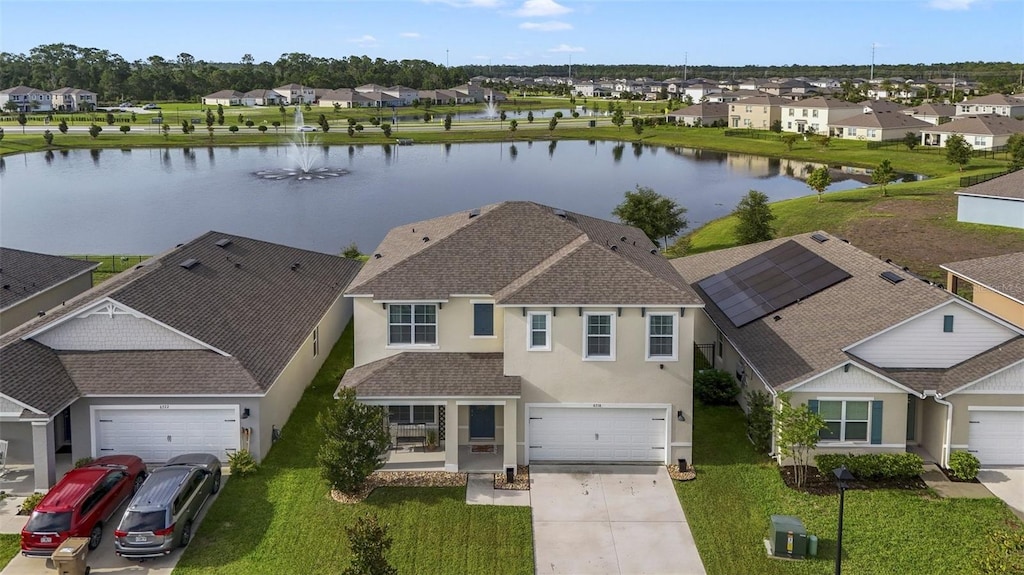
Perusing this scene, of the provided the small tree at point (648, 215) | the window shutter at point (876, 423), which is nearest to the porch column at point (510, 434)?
the window shutter at point (876, 423)

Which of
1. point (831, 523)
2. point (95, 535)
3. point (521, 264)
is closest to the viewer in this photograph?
point (95, 535)

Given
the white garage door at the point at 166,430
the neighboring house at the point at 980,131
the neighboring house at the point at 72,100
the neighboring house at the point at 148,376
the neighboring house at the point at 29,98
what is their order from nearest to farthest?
the neighboring house at the point at 148,376
the white garage door at the point at 166,430
the neighboring house at the point at 980,131
the neighboring house at the point at 72,100
the neighboring house at the point at 29,98

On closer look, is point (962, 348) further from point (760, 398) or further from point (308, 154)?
point (308, 154)

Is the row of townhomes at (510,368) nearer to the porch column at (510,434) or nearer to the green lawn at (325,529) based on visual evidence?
the porch column at (510,434)

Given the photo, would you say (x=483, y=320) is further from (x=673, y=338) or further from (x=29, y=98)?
(x=29, y=98)

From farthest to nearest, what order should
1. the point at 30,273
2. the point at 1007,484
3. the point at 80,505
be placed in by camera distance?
1. the point at 30,273
2. the point at 1007,484
3. the point at 80,505

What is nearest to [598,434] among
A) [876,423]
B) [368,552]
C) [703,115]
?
[876,423]
